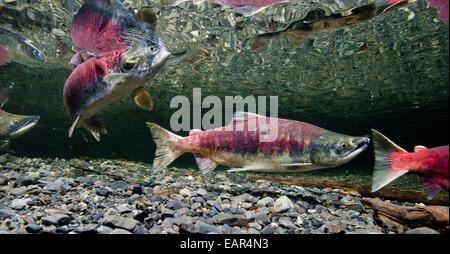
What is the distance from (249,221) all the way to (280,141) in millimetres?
1180

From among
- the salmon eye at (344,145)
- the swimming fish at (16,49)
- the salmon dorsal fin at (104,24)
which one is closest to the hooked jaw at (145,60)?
the salmon dorsal fin at (104,24)

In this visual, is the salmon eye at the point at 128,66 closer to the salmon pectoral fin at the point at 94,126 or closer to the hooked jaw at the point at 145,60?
the hooked jaw at the point at 145,60

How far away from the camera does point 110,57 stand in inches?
112

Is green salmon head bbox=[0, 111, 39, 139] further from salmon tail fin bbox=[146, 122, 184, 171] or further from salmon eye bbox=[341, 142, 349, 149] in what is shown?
salmon eye bbox=[341, 142, 349, 149]

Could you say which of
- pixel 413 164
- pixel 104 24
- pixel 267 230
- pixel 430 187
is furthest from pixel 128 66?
pixel 430 187

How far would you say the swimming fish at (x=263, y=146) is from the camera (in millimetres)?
3311

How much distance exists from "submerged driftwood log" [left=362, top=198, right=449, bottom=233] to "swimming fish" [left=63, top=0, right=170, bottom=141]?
326cm

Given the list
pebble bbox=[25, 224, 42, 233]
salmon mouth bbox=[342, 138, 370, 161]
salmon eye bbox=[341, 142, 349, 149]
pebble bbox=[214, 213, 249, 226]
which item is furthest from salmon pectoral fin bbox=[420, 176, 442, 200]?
pebble bbox=[25, 224, 42, 233]

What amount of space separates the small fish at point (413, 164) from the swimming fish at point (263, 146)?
2.62 feet

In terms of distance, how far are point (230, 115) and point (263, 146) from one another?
4.02 feet
